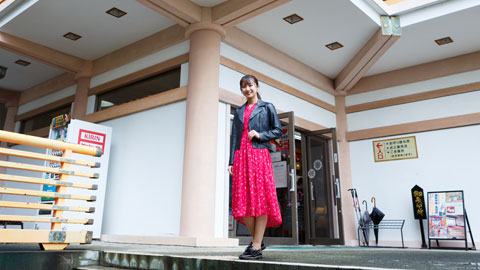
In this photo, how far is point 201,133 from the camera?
4.67m

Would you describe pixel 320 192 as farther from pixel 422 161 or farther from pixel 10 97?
pixel 10 97

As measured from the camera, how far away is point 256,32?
577cm

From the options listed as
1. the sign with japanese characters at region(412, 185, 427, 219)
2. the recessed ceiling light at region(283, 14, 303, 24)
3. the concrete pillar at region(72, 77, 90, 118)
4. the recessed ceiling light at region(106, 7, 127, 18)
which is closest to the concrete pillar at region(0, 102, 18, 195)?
the concrete pillar at region(72, 77, 90, 118)

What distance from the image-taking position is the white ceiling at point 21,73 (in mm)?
6863

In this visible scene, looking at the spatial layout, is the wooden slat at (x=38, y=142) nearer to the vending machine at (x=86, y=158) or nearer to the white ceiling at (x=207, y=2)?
the vending machine at (x=86, y=158)

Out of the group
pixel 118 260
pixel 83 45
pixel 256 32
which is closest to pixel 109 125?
pixel 83 45

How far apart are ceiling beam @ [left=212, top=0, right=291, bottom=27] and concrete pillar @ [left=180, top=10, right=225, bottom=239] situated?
14cm

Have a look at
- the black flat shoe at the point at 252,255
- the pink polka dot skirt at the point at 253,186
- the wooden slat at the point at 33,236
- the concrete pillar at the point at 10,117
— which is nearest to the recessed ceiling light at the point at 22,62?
the concrete pillar at the point at 10,117

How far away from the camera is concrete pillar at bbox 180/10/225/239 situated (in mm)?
4504

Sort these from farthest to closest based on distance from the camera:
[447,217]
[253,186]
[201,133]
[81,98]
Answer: [81,98]
[447,217]
[201,133]
[253,186]

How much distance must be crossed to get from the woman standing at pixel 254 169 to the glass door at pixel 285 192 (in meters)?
2.72

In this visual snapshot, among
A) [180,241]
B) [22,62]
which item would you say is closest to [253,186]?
[180,241]

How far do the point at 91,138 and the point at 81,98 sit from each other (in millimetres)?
1468

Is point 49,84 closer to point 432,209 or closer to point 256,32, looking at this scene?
point 256,32
